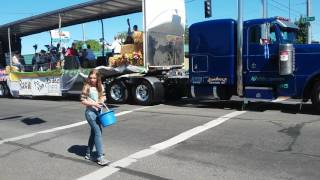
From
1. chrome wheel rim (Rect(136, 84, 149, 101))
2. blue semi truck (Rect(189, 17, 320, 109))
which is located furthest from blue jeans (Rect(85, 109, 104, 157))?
chrome wheel rim (Rect(136, 84, 149, 101))

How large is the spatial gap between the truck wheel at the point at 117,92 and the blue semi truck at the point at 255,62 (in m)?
2.71

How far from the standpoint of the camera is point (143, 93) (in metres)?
16.3

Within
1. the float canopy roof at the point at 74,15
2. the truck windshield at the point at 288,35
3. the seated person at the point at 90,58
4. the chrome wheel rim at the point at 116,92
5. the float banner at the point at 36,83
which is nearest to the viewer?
the truck windshield at the point at 288,35

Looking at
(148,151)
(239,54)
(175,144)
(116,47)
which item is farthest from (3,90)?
(148,151)

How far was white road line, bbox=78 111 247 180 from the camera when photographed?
720cm

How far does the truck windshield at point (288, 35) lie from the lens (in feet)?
44.4

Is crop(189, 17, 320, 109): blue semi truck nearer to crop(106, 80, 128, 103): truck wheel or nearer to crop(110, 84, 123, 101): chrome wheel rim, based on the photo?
crop(106, 80, 128, 103): truck wheel

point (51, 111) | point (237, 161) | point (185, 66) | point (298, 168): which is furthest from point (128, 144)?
point (185, 66)

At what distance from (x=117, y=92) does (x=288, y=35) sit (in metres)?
6.27

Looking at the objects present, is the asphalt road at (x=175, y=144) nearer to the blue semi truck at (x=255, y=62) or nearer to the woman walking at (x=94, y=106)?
the woman walking at (x=94, y=106)

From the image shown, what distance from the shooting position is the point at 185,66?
18797 millimetres

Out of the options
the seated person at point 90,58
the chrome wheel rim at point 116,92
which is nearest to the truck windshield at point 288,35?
the chrome wheel rim at point 116,92

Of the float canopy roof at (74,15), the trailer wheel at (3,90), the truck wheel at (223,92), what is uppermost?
the float canopy roof at (74,15)

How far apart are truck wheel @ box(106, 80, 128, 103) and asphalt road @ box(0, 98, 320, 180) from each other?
7.00ft
